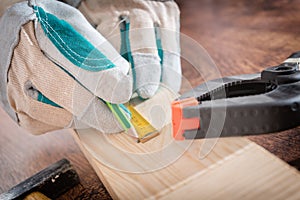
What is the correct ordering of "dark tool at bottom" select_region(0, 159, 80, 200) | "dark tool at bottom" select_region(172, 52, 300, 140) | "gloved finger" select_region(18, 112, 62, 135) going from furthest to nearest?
"gloved finger" select_region(18, 112, 62, 135) < "dark tool at bottom" select_region(0, 159, 80, 200) < "dark tool at bottom" select_region(172, 52, 300, 140)

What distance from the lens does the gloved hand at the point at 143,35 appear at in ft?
2.45

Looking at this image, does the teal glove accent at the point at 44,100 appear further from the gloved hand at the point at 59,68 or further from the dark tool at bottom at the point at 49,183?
the dark tool at bottom at the point at 49,183

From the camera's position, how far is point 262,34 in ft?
3.72

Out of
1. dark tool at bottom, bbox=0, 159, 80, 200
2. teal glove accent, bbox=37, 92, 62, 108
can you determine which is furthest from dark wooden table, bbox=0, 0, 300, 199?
teal glove accent, bbox=37, 92, 62, 108

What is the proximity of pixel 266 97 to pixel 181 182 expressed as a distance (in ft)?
0.56

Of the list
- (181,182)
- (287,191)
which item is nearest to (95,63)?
(181,182)

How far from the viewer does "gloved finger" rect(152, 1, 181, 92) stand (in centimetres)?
81

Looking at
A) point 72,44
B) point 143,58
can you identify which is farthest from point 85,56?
point 143,58

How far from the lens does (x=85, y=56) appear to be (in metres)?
0.63

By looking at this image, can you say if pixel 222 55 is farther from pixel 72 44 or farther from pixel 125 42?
pixel 72 44

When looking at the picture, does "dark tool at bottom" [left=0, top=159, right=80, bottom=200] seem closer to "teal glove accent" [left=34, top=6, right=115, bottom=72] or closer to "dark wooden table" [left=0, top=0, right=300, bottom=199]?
"dark wooden table" [left=0, top=0, right=300, bottom=199]

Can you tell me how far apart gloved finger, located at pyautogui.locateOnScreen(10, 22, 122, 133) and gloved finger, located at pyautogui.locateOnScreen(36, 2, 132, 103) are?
0.06 ft

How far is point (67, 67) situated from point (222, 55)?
1.74ft

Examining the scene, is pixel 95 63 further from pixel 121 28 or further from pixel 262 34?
pixel 262 34
